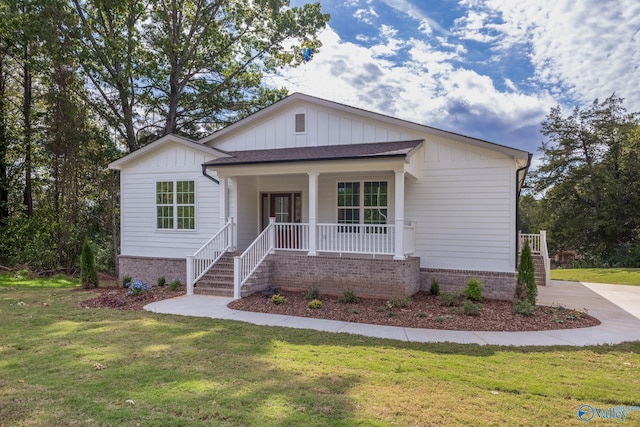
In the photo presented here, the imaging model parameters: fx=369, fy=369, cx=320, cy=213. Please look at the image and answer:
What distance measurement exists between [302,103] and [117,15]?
42.9 ft

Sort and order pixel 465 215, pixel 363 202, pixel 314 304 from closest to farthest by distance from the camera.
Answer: pixel 314 304 → pixel 465 215 → pixel 363 202

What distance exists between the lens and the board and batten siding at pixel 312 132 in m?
11.5

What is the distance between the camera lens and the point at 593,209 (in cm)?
2633

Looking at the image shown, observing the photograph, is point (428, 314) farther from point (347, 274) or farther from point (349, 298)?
point (347, 274)

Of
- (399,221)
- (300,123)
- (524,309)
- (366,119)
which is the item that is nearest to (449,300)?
(524,309)

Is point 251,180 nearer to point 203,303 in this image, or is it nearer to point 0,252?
point 203,303

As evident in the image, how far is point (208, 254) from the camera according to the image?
450 inches

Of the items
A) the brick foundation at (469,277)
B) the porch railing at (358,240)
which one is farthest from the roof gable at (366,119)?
the brick foundation at (469,277)

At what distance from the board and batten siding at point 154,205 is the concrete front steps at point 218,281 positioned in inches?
57.2

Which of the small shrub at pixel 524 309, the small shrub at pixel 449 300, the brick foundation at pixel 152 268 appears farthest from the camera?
the brick foundation at pixel 152 268

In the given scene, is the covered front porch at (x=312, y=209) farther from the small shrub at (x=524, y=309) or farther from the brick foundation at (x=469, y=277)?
the small shrub at (x=524, y=309)

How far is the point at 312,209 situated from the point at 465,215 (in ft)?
14.1

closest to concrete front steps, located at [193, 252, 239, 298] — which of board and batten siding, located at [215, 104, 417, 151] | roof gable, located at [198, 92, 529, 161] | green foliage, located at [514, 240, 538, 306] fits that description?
board and batten siding, located at [215, 104, 417, 151]

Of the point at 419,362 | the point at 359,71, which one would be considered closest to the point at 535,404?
the point at 419,362
